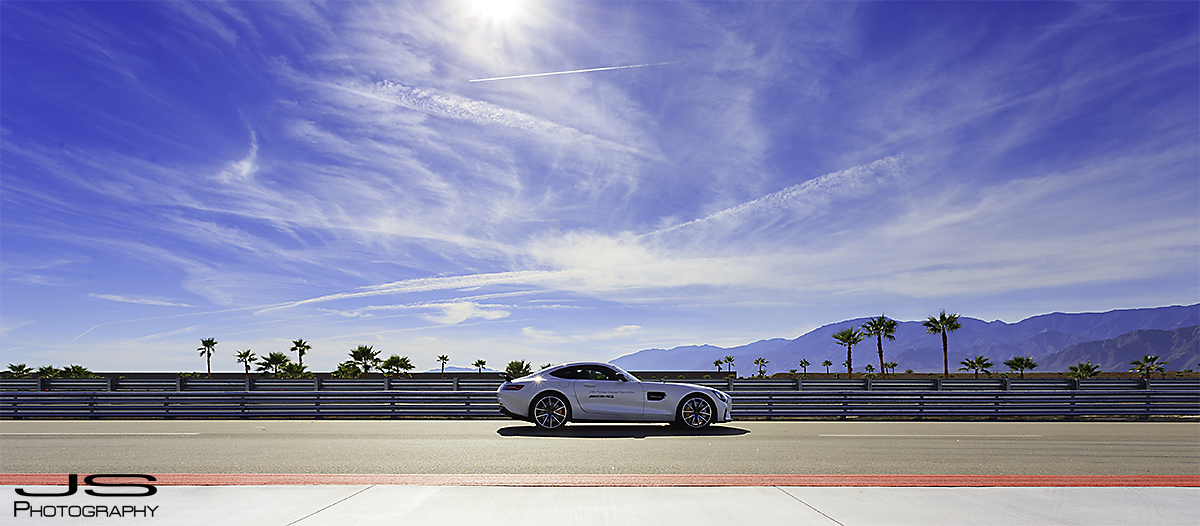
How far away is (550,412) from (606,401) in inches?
43.0

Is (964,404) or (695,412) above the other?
(695,412)

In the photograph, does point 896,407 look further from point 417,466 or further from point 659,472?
point 417,466

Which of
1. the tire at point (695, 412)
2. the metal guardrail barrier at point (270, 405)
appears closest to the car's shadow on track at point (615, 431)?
the tire at point (695, 412)

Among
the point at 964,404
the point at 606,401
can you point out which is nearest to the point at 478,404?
the point at 606,401

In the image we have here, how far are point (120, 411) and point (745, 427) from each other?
15.0 meters

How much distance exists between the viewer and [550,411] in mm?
13031

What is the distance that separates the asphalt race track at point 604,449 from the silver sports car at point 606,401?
12.0 inches

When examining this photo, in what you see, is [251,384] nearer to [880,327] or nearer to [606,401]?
[606,401]

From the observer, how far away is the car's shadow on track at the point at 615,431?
40.4ft

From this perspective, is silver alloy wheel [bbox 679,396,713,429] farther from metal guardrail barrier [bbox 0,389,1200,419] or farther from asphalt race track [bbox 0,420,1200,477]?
metal guardrail barrier [bbox 0,389,1200,419]

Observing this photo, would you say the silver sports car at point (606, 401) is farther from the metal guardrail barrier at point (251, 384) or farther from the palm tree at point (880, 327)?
the palm tree at point (880, 327)

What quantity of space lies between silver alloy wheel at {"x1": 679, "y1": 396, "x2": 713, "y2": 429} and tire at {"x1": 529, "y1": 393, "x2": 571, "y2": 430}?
2.21 m

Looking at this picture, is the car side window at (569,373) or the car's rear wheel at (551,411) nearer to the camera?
the car's rear wheel at (551,411)

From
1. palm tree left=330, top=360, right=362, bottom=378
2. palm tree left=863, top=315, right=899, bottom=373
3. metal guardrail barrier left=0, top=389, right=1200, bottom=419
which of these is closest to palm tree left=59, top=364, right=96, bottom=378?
palm tree left=330, top=360, right=362, bottom=378
